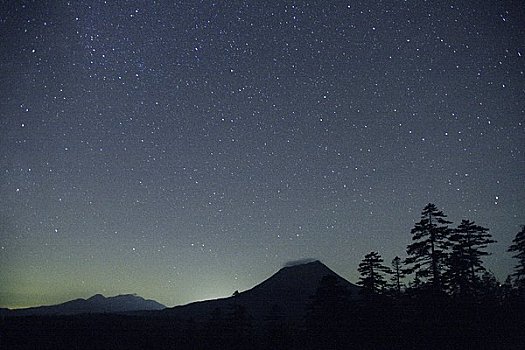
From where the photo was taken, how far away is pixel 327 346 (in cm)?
2566

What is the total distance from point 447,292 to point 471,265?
448cm

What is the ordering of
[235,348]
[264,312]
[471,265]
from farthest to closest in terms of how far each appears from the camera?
[264,312], [235,348], [471,265]

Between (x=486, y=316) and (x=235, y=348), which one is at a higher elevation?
(x=486, y=316)

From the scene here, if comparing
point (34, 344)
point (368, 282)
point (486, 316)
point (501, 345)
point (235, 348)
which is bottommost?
point (34, 344)

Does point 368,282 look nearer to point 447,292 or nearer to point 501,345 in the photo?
point 447,292

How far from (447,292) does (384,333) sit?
4.66m

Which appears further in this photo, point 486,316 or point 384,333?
point 384,333

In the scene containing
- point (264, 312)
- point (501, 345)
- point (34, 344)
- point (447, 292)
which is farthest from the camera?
point (264, 312)

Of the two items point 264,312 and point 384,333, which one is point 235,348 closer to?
point 384,333

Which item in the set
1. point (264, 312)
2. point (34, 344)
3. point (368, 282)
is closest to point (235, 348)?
point (368, 282)

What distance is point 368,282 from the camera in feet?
86.9

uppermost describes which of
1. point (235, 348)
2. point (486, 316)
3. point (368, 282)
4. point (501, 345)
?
point (368, 282)

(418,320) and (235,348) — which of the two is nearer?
(418,320)

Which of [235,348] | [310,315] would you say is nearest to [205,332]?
[235,348]
